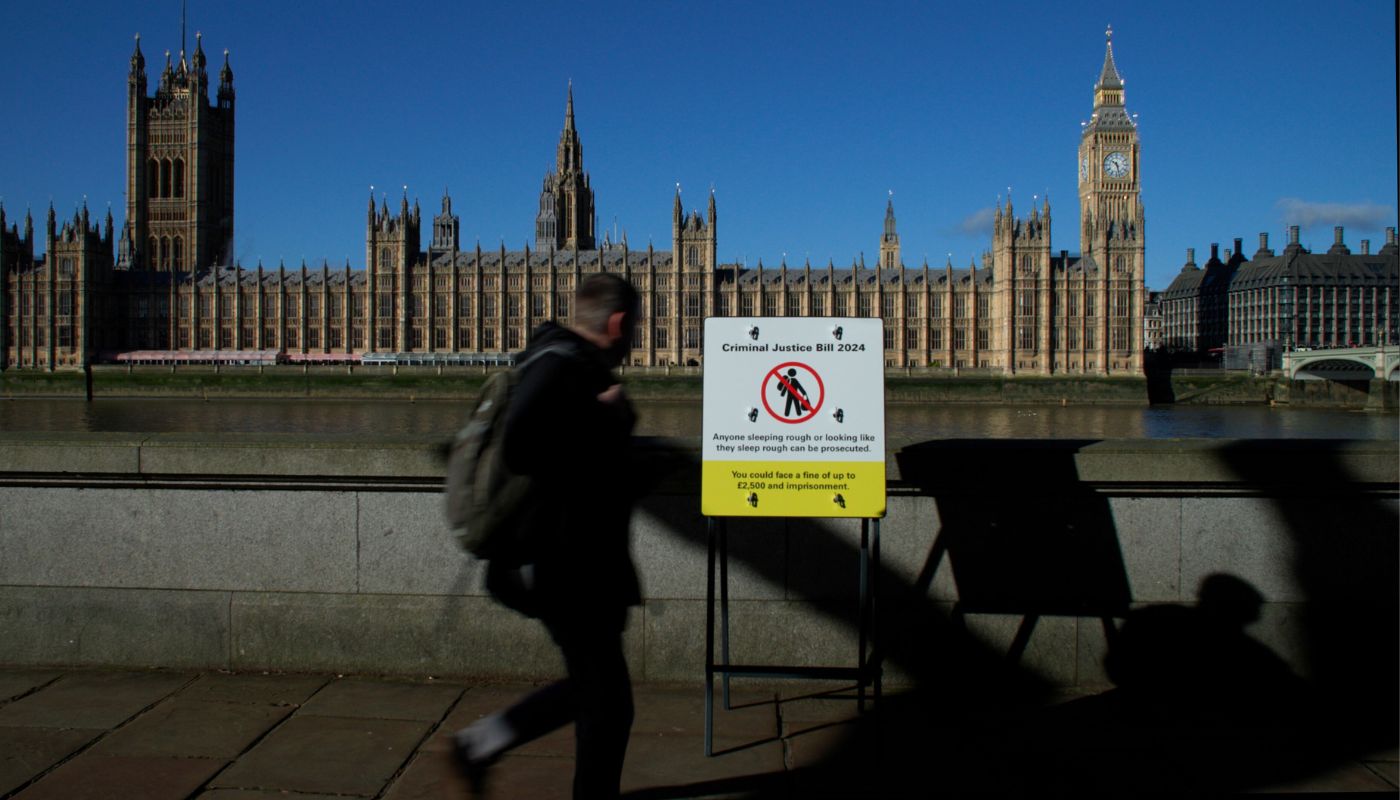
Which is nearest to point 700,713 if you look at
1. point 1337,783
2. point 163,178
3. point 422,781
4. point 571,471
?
point 422,781

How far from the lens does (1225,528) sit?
4.36m

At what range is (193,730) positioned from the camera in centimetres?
375

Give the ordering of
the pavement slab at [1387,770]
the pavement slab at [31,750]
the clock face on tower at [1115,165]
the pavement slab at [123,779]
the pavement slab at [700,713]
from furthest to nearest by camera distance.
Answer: the clock face on tower at [1115,165]
the pavement slab at [700,713]
the pavement slab at [1387,770]
the pavement slab at [31,750]
the pavement slab at [123,779]

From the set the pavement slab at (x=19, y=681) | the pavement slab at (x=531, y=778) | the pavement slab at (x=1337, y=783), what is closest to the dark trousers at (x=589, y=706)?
the pavement slab at (x=531, y=778)

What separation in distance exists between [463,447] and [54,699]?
2428 millimetres

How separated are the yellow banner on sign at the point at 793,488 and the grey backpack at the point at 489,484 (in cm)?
121

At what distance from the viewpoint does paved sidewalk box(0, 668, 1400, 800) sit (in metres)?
3.31

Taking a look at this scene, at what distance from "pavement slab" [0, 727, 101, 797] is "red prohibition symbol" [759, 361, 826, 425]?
247cm

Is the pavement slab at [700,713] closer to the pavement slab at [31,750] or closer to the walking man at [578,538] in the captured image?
the walking man at [578,538]

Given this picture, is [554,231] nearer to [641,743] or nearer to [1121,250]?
[1121,250]

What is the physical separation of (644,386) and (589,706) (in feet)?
199

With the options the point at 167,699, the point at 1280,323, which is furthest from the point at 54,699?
the point at 1280,323

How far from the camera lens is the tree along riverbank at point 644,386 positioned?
6406 cm

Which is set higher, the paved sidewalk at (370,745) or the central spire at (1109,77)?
the central spire at (1109,77)
